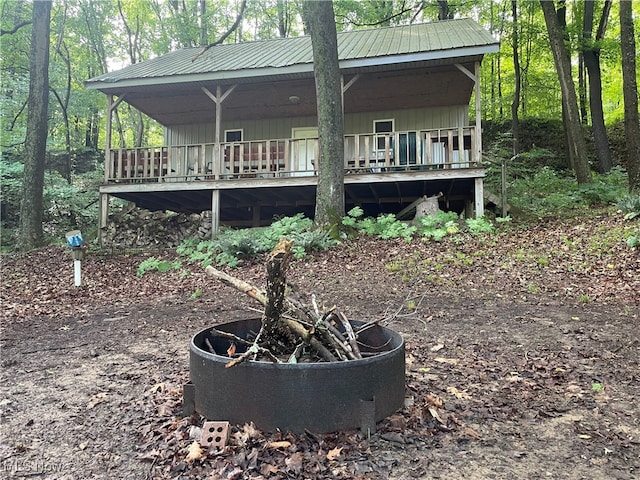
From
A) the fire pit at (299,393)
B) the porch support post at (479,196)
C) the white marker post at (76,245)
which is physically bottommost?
the fire pit at (299,393)

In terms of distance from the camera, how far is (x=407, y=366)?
3.87m

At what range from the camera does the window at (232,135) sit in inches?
593

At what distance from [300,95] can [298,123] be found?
1611 millimetres

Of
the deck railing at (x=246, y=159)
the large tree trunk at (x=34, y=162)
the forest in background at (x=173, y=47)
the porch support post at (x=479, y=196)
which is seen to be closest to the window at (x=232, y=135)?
the deck railing at (x=246, y=159)

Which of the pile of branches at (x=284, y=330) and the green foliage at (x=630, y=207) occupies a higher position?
the green foliage at (x=630, y=207)

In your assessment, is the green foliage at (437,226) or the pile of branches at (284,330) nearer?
the pile of branches at (284,330)

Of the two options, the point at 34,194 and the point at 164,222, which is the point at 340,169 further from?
the point at 34,194

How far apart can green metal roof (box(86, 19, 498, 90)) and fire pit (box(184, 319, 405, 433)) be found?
30.9ft

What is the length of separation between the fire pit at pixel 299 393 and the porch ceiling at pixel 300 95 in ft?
32.9

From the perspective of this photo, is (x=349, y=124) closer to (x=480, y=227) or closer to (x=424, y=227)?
(x=424, y=227)

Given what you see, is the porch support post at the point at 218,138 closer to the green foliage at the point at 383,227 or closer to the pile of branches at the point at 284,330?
the green foliage at the point at 383,227

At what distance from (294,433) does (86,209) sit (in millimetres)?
16923

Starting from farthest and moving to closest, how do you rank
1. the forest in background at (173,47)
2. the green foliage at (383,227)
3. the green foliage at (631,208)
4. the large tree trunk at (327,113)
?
the forest in background at (173,47) < the large tree trunk at (327,113) < the green foliage at (383,227) < the green foliage at (631,208)

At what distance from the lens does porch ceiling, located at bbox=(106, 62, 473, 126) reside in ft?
38.4
